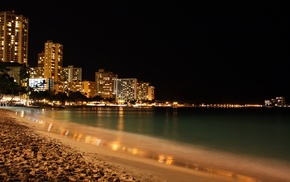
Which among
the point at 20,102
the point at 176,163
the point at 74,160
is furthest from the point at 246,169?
the point at 20,102

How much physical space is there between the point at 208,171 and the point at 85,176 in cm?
575

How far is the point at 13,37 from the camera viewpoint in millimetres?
175625

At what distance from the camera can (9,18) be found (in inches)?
6939

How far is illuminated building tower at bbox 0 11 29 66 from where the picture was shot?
567ft

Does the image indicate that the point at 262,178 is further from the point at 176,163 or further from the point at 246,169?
the point at 176,163

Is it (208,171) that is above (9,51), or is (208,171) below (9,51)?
below

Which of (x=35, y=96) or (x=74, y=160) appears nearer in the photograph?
(x=74, y=160)

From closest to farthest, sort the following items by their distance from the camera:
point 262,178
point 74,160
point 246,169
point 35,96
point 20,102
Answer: point 74,160
point 262,178
point 246,169
point 20,102
point 35,96

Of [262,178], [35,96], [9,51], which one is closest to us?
[262,178]

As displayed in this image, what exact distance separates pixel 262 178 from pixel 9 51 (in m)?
179

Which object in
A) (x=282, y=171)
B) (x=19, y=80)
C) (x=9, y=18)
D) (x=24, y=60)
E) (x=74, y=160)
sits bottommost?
(x=282, y=171)

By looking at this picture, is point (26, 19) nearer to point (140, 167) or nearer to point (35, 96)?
point (35, 96)

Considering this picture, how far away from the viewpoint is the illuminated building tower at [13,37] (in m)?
173

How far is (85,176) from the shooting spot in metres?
8.12
